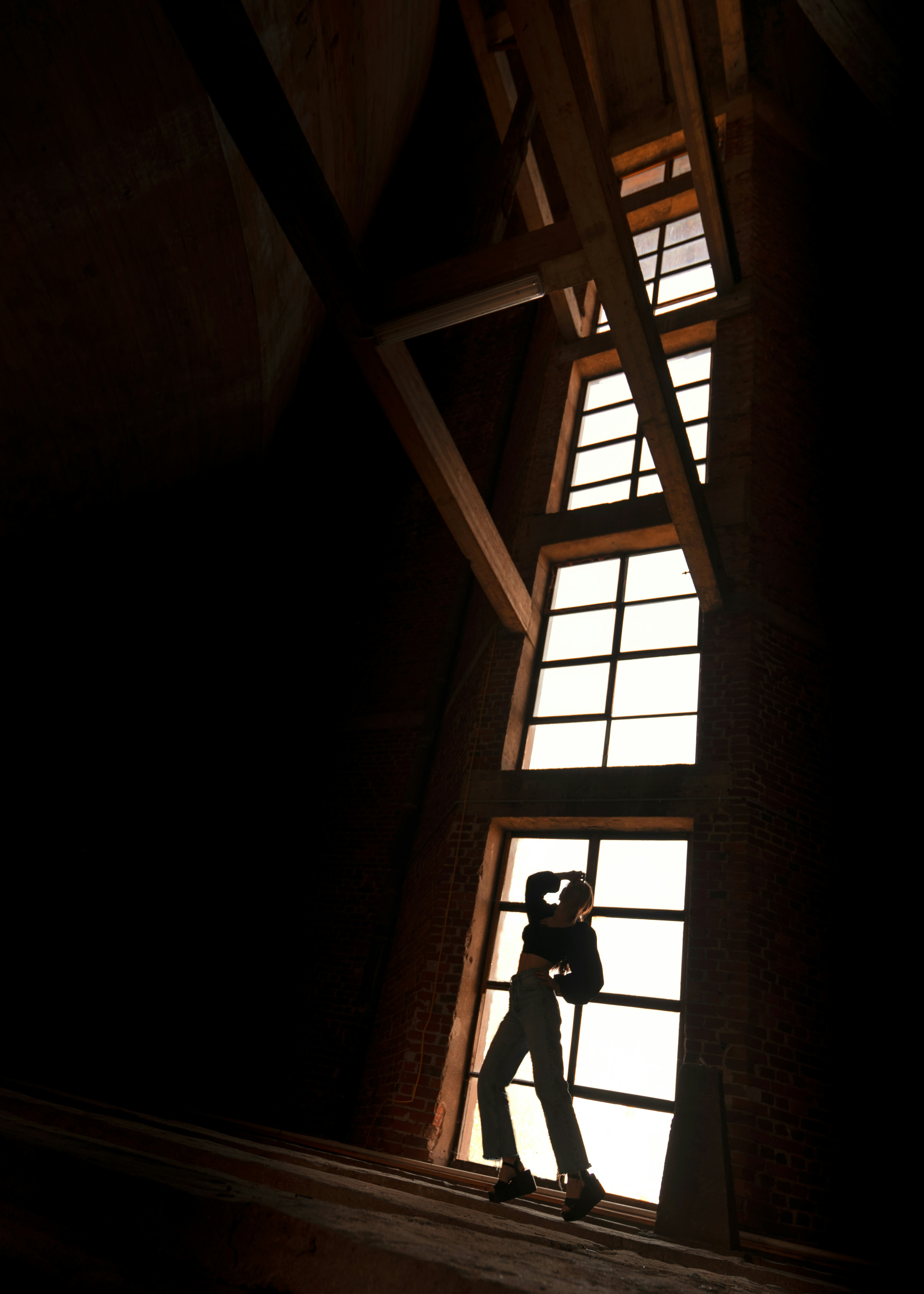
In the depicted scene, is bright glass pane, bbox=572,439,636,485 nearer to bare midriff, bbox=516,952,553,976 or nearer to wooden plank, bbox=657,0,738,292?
wooden plank, bbox=657,0,738,292

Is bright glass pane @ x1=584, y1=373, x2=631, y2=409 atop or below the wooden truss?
atop

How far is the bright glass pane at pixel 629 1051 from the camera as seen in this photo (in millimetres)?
4613

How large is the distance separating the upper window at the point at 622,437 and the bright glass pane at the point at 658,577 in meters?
0.61

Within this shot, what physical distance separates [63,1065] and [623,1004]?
4.54 meters

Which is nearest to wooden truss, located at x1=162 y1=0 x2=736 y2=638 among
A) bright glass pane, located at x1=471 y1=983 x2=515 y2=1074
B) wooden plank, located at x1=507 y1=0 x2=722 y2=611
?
wooden plank, located at x1=507 y1=0 x2=722 y2=611

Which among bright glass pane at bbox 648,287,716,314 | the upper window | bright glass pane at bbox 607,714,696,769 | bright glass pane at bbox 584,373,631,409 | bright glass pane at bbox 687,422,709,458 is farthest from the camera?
bright glass pane at bbox 584,373,631,409

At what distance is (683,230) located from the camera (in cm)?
869

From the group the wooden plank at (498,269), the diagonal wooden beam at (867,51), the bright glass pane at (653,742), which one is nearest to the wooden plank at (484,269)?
the wooden plank at (498,269)

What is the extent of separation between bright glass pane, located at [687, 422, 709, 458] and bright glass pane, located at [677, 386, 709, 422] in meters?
0.10

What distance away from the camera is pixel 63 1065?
602 cm

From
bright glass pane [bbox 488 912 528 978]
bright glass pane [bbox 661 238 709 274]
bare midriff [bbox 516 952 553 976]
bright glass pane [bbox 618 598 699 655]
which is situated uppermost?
bright glass pane [bbox 661 238 709 274]

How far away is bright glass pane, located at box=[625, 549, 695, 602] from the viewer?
6.41m

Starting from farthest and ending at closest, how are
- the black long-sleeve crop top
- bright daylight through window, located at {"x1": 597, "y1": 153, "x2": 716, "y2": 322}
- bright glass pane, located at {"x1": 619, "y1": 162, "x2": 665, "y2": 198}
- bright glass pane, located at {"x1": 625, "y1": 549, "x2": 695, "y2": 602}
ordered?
bright glass pane, located at {"x1": 619, "y1": 162, "x2": 665, "y2": 198}, bright daylight through window, located at {"x1": 597, "y1": 153, "x2": 716, "y2": 322}, bright glass pane, located at {"x1": 625, "y1": 549, "x2": 695, "y2": 602}, the black long-sleeve crop top

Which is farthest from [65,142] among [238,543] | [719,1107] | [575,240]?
[719,1107]
